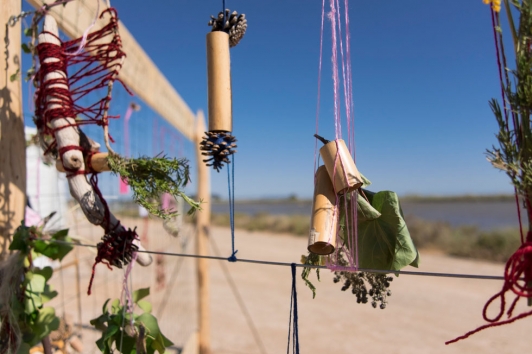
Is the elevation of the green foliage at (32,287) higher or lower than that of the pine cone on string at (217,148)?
lower

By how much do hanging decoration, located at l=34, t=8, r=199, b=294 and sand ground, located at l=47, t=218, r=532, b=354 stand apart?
1.38 metres

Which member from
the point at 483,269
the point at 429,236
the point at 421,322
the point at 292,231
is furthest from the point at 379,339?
the point at 292,231

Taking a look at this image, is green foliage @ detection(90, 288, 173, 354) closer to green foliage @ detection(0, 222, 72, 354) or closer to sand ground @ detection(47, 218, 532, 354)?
green foliage @ detection(0, 222, 72, 354)

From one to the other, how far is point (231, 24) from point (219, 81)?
0.40 feet

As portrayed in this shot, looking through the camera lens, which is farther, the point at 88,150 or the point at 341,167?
the point at 88,150

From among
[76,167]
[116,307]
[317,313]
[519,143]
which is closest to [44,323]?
[116,307]

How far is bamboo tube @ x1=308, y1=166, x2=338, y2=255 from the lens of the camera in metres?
0.64

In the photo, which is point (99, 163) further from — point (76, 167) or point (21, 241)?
point (21, 241)

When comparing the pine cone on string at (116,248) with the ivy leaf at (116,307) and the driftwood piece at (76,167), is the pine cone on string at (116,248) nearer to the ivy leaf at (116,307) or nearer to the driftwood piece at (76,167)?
the driftwood piece at (76,167)

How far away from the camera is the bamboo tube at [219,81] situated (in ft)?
2.40

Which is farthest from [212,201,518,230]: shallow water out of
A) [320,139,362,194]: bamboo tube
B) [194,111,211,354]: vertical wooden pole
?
[320,139,362,194]: bamboo tube

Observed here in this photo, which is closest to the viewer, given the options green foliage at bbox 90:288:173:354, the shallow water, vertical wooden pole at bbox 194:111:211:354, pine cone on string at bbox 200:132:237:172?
pine cone on string at bbox 200:132:237:172

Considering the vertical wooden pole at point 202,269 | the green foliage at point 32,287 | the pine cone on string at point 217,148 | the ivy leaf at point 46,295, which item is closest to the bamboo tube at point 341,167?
the pine cone on string at point 217,148

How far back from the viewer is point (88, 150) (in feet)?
2.99
